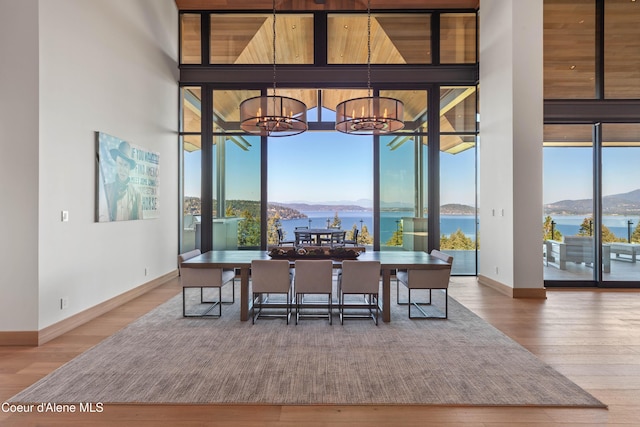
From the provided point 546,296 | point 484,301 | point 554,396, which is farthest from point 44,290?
point 546,296

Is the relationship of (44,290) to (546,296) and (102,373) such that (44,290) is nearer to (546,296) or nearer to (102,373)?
(102,373)

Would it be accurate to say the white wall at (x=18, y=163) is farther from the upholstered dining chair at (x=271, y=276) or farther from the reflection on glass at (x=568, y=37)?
the reflection on glass at (x=568, y=37)

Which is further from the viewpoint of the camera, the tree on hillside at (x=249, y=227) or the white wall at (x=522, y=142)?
the tree on hillside at (x=249, y=227)

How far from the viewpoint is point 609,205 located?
5.61m

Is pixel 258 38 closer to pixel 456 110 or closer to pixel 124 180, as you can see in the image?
pixel 124 180

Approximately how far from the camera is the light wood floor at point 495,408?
208 cm

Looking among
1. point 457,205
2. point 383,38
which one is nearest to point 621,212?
point 457,205

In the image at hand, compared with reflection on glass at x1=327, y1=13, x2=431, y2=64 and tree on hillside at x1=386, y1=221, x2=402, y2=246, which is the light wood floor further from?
reflection on glass at x1=327, y1=13, x2=431, y2=64

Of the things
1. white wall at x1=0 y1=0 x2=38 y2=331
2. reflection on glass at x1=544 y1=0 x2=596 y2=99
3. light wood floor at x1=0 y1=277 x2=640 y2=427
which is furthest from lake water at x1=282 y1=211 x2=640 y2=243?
white wall at x1=0 y1=0 x2=38 y2=331

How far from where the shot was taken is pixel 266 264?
3.76 metres

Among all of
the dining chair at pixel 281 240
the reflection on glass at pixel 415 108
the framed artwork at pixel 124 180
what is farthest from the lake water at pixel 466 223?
the framed artwork at pixel 124 180

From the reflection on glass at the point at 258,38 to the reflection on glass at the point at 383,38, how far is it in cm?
52

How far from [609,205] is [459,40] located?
4.17 meters

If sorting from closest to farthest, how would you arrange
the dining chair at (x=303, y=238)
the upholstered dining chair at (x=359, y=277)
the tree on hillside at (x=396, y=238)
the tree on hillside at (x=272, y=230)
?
the upholstered dining chair at (x=359, y=277), the dining chair at (x=303, y=238), the tree on hillside at (x=396, y=238), the tree on hillside at (x=272, y=230)
